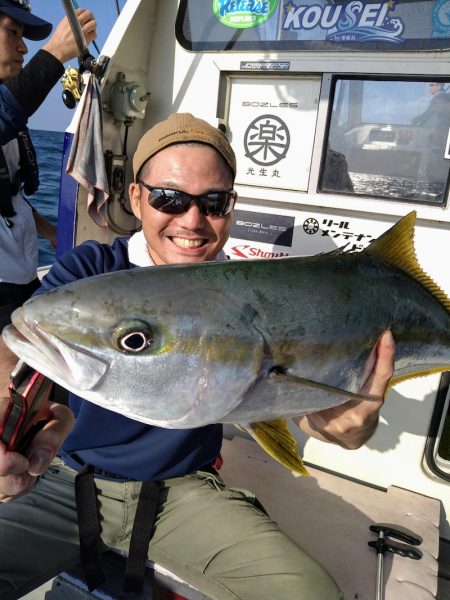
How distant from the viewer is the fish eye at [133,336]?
1.25 meters

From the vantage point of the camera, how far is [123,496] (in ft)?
7.48

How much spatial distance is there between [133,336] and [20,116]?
2409mm

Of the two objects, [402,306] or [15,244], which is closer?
[402,306]

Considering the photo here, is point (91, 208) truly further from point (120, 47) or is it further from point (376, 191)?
point (376, 191)

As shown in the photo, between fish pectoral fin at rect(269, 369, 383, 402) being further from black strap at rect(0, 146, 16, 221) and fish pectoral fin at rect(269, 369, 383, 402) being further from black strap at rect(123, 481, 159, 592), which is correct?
black strap at rect(0, 146, 16, 221)

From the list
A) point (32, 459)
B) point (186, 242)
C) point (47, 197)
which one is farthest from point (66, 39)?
point (47, 197)

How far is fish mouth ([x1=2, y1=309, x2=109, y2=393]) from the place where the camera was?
1.18 meters

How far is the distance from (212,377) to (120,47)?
11.3 ft

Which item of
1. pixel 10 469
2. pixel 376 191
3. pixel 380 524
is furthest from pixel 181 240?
pixel 380 524

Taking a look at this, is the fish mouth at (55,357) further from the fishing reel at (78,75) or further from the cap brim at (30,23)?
the fishing reel at (78,75)

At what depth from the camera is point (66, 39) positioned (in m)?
3.26

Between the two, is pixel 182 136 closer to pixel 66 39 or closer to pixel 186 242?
pixel 186 242

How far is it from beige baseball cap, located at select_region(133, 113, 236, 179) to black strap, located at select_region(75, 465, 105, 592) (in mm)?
1705

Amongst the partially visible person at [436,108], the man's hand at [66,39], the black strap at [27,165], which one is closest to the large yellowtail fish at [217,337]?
the partially visible person at [436,108]
